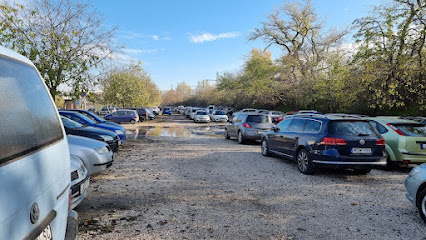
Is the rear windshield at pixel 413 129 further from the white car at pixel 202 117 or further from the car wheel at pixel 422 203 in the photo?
the white car at pixel 202 117

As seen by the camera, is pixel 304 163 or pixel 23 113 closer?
pixel 23 113

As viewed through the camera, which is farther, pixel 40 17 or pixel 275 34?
pixel 275 34

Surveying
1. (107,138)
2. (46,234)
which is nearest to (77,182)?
(46,234)

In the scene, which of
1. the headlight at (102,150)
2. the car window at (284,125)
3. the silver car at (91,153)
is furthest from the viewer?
the car window at (284,125)

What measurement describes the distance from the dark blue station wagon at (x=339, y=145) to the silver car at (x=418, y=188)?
1991 mm

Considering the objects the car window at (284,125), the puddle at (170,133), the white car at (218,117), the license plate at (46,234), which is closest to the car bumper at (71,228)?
the license plate at (46,234)

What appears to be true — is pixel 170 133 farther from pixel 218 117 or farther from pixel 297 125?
pixel 218 117

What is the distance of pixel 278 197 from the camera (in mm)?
5184

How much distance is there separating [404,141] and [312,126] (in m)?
2.43

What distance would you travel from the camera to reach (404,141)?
7023 mm

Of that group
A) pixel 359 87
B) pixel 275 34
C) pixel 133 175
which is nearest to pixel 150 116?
pixel 275 34

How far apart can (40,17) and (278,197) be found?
42.2 feet

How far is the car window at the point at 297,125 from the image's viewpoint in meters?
7.56

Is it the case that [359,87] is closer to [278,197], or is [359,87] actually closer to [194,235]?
[278,197]
